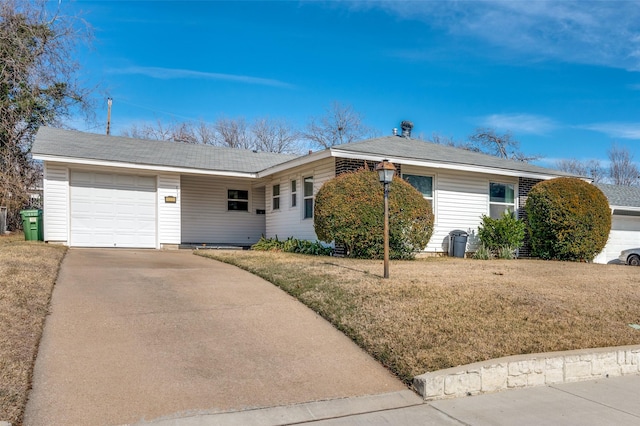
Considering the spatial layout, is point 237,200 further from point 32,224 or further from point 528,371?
point 528,371

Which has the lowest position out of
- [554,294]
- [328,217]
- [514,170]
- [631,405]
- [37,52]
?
[631,405]

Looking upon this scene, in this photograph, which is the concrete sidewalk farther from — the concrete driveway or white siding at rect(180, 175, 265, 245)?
white siding at rect(180, 175, 265, 245)

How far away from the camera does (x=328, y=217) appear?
477 inches

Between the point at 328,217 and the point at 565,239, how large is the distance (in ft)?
24.7

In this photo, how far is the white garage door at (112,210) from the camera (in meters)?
14.7

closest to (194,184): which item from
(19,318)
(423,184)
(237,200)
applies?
(237,200)

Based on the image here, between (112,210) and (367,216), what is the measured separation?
8.33 m

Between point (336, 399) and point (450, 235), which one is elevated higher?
point (450, 235)

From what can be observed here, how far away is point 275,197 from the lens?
1750 cm

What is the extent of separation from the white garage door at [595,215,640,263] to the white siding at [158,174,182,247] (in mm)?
16723

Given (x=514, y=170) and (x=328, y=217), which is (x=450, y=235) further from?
(x=328, y=217)

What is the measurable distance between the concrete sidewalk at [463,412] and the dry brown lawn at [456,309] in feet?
1.68

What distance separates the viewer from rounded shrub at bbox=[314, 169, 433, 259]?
1196 cm

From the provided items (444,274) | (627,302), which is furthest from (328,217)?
(627,302)
